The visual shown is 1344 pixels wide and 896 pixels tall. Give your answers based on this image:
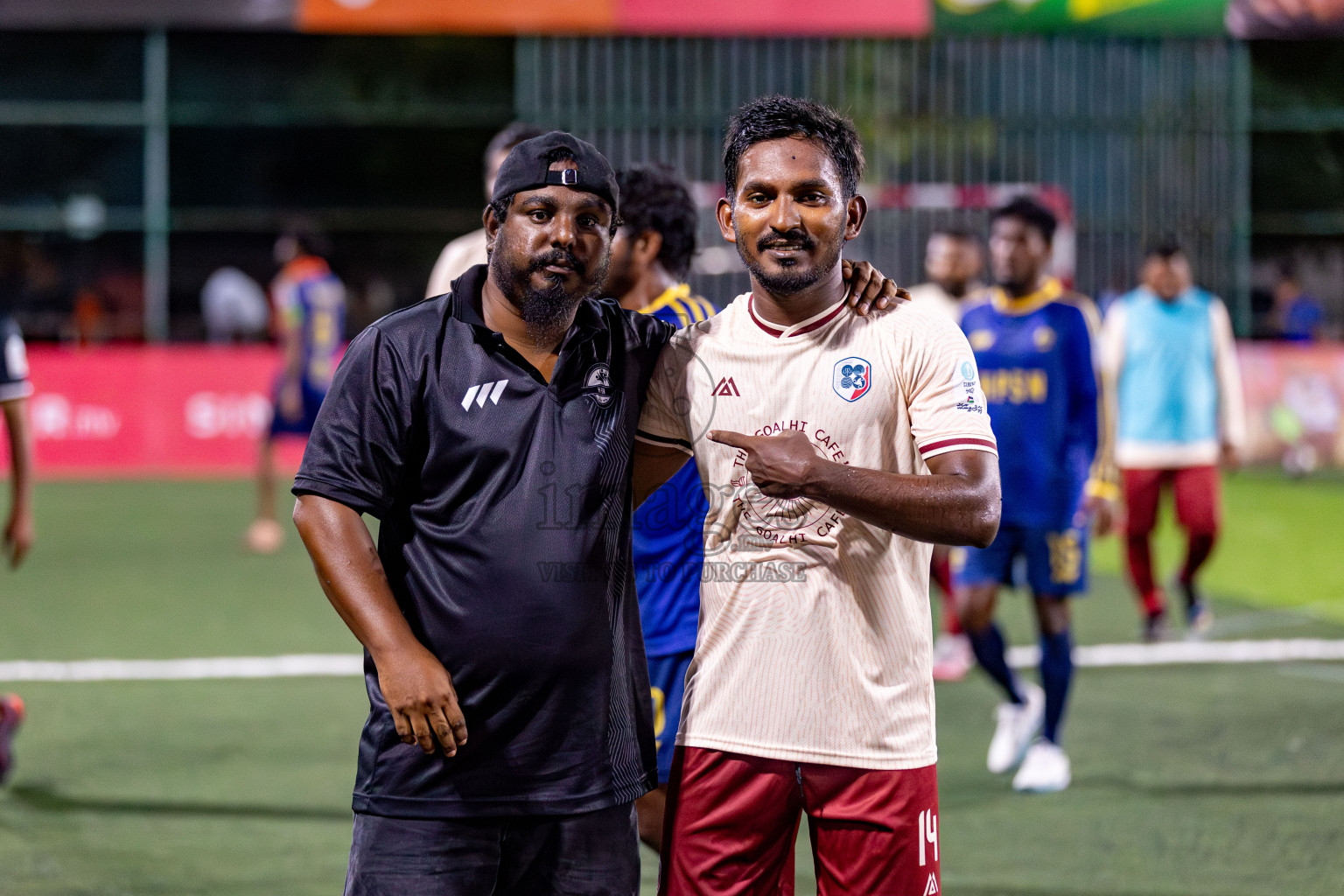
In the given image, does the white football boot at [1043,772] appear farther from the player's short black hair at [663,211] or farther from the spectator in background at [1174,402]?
the spectator in background at [1174,402]

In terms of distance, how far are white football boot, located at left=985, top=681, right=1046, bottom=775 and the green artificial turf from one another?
0.10m

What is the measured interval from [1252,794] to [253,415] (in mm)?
14898

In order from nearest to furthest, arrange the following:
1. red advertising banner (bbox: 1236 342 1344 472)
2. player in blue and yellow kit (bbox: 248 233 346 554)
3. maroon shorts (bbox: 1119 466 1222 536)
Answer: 1. maroon shorts (bbox: 1119 466 1222 536)
2. player in blue and yellow kit (bbox: 248 233 346 554)
3. red advertising banner (bbox: 1236 342 1344 472)

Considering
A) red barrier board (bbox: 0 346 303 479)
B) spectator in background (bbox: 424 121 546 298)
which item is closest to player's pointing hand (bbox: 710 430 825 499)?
spectator in background (bbox: 424 121 546 298)

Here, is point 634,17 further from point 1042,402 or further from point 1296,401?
point 1042,402

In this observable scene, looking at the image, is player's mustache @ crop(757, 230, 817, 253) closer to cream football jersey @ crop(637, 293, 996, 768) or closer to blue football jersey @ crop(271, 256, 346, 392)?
cream football jersey @ crop(637, 293, 996, 768)

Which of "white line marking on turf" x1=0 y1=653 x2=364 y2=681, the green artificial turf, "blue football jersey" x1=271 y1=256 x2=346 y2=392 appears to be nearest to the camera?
the green artificial turf

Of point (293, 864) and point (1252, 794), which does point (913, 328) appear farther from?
point (1252, 794)

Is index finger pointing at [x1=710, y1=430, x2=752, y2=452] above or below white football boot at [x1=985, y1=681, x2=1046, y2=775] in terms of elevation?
above

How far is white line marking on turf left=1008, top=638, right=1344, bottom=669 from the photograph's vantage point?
349 inches

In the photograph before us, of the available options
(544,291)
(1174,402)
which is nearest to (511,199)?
(544,291)

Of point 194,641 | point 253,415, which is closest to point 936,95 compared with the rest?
point 253,415

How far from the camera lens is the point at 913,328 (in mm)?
3211

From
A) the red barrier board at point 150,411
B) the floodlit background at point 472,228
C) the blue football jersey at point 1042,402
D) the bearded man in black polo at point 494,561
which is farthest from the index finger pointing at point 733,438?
the red barrier board at point 150,411
